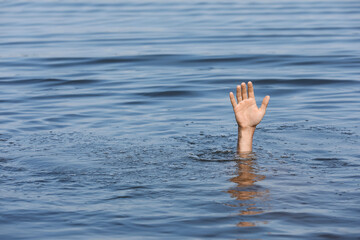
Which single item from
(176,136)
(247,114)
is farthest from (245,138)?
(176,136)

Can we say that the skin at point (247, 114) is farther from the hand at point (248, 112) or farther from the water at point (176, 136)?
the water at point (176, 136)

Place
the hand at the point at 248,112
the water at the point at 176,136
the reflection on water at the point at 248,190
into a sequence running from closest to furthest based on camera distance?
the water at the point at 176,136
the reflection on water at the point at 248,190
the hand at the point at 248,112

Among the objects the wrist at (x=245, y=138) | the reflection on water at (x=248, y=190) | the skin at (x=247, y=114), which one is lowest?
the reflection on water at (x=248, y=190)

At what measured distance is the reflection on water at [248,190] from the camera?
5.44 m

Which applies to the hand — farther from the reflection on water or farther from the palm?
the reflection on water

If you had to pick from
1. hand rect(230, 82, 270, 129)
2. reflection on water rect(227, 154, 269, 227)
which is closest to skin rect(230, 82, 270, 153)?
hand rect(230, 82, 270, 129)

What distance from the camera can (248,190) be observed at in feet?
19.6

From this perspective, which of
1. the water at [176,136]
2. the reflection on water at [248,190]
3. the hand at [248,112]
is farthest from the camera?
the hand at [248,112]

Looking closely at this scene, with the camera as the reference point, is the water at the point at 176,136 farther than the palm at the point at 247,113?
No

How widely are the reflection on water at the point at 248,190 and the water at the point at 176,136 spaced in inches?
0.7

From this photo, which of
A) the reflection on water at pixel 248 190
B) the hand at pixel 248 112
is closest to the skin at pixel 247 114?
the hand at pixel 248 112

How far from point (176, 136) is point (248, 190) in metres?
2.49

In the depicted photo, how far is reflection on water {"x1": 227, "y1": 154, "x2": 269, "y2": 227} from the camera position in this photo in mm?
5438

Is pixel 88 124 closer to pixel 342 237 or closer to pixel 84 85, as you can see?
pixel 84 85
